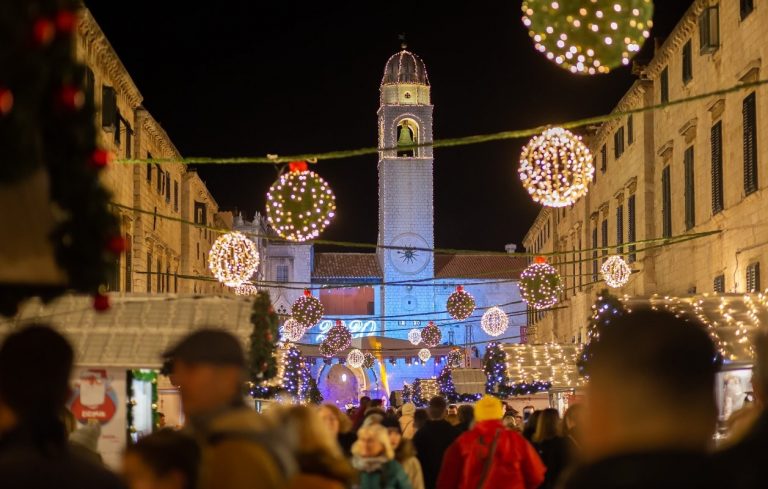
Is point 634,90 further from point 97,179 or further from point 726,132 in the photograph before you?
point 97,179

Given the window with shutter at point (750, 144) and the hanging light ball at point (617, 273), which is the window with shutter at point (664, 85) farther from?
the window with shutter at point (750, 144)

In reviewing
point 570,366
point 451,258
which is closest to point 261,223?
point 451,258

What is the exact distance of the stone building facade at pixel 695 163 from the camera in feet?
71.8

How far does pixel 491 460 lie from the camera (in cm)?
1034

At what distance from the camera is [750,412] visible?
6.56 metres

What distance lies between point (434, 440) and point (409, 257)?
227ft

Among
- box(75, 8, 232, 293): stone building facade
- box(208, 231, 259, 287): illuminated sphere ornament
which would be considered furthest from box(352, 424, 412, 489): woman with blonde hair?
box(75, 8, 232, 293): stone building facade

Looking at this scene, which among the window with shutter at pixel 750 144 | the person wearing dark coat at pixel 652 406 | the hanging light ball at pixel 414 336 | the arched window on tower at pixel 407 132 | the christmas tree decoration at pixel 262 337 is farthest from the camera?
the arched window on tower at pixel 407 132

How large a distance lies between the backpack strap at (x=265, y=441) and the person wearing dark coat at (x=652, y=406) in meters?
1.99

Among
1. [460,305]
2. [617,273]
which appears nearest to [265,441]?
[617,273]

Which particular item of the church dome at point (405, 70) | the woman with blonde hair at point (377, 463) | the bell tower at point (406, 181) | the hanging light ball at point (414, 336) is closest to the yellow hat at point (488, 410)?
the woman with blonde hair at point (377, 463)

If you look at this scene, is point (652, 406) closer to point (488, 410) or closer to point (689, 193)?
point (488, 410)

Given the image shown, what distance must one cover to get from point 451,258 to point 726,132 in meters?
68.2

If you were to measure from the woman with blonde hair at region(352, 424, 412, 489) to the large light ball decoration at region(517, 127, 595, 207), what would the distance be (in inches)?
320
